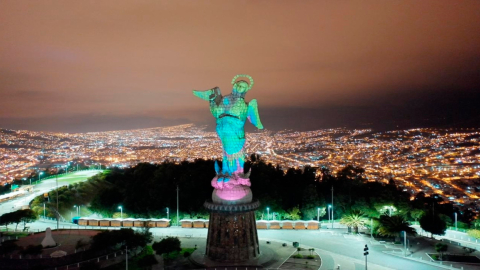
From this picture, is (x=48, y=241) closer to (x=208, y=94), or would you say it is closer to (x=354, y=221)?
(x=208, y=94)

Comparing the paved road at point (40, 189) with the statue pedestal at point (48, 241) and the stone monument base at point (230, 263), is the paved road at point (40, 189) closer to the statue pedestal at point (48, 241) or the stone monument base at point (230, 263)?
the statue pedestal at point (48, 241)

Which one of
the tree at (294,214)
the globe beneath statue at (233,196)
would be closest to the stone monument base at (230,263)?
the globe beneath statue at (233,196)

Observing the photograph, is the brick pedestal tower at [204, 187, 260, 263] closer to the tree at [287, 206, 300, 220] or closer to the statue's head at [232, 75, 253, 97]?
the statue's head at [232, 75, 253, 97]

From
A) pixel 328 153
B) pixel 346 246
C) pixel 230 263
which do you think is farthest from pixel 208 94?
pixel 328 153

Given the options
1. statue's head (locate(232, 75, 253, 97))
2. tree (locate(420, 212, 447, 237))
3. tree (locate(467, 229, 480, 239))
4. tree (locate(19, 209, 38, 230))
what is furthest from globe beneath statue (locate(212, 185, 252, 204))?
tree (locate(19, 209, 38, 230))

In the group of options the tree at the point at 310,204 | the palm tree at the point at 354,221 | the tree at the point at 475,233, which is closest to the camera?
the tree at the point at 475,233

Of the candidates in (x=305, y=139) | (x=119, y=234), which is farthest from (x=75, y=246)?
(x=305, y=139)
